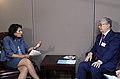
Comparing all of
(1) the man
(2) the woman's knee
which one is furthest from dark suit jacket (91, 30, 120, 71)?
(2) the woman's knee

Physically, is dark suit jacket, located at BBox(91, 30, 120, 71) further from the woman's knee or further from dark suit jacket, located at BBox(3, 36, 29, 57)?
dark suit jacket, located at BBox(3, 36, 29, 57)

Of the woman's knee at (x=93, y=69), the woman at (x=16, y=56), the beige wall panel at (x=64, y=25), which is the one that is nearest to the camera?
the woman's knee at (x=93, y=69)

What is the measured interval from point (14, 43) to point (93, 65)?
136cm

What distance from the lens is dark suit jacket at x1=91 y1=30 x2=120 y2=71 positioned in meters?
3.62

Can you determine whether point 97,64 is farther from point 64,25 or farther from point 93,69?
point 64,25

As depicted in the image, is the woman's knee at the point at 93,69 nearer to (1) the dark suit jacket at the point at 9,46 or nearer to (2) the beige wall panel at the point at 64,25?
(2) the beige wall panel at the point at 64,25

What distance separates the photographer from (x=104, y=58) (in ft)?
11.9

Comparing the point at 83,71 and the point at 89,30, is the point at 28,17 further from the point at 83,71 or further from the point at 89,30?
the point at 83,71

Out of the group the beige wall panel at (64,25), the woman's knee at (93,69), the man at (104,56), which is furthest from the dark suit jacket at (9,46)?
the woman's knee at (93,69)

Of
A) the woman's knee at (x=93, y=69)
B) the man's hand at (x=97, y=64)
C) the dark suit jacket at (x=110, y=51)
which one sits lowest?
the woman's knee at (x=93, y=69)

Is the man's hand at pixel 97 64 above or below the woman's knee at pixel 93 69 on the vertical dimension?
above

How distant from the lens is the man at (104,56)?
11.7ft

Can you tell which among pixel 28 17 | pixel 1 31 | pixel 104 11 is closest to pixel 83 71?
pixel 104 11

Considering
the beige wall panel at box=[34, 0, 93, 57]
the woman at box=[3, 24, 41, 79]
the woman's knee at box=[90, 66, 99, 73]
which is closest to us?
the woman's knee at box=[90, 66, 99, 73]
